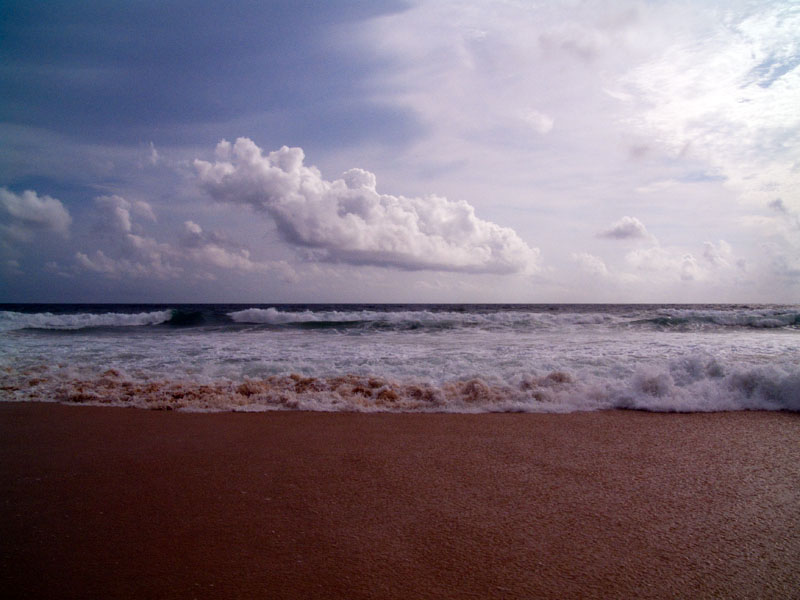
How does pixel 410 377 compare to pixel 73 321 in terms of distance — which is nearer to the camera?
pixel 410 377

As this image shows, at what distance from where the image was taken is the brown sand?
93.4 inches

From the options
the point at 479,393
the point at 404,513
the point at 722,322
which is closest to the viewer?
the point at 404,513

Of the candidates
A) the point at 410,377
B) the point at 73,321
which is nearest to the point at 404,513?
the point at 410,377

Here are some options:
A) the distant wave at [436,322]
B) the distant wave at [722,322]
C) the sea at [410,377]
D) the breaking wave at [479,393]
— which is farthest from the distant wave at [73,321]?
the distant wave at [722,322]

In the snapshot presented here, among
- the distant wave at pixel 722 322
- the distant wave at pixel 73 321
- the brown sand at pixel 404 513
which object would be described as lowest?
the brown sand at pixel 404 513

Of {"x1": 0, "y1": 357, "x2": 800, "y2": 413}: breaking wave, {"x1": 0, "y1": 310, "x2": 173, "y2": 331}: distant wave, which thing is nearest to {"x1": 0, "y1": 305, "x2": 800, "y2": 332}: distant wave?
{"x1": 0, "y1": 310, "x2": 173, "y2": 331}: distant wave

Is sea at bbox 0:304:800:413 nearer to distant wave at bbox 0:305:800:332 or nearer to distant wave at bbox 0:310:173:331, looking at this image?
distant wave at bbox 0:305:800:332

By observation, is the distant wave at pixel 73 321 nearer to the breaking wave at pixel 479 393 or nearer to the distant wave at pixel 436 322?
the distant wave at pixel 436 322

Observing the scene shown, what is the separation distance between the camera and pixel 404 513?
305 centimetres

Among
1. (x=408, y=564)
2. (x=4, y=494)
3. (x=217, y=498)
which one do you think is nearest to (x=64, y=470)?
(x=4, y=494)

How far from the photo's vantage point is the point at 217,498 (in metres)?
3.31

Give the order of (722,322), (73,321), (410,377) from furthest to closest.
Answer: (73,321), (722,322), (410,377)

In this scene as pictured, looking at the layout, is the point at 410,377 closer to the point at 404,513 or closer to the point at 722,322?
the point at 404,513

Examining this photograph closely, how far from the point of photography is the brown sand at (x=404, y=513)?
2.37 m
